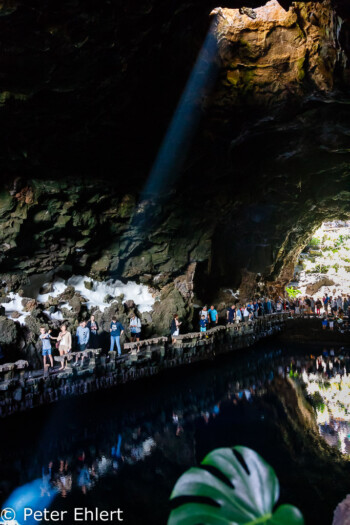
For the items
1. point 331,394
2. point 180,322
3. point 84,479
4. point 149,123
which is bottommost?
point 331,394

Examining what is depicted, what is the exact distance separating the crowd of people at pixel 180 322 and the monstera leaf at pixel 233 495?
9.45m

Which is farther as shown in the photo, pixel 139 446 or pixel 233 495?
pixel 139 446

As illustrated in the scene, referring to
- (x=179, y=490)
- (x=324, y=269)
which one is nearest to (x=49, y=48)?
(x=179, y=490)

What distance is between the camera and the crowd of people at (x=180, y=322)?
1217cm

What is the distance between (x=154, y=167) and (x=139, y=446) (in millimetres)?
10089

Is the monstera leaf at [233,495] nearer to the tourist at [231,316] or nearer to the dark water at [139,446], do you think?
the dark water at [139,446]

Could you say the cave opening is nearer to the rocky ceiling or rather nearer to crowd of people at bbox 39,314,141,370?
the rocky ceiling

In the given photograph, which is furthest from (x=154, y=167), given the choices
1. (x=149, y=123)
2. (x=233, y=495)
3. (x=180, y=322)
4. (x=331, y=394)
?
(x=233, y=495)

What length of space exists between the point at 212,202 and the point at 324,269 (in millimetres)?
26264

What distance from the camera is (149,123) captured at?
41.0 feet

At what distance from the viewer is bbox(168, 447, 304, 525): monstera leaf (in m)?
2.03

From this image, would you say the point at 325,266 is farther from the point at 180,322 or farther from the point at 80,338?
the point at 80,338

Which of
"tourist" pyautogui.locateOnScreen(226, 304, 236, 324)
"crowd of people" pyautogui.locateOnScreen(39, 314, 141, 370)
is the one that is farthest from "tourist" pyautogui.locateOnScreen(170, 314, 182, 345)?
"tourist" pyautogui.locateOnScreen(226, 304, 236, 324)

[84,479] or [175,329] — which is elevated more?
[175,329]
